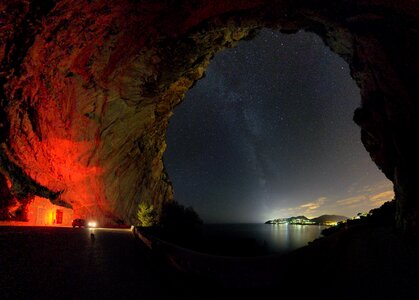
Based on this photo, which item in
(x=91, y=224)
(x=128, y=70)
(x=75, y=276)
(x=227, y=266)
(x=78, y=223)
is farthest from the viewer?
(x=91, y=224)

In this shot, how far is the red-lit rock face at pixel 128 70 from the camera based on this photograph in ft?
32.6

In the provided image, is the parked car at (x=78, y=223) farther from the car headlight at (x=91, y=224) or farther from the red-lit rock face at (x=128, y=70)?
the red-lit rock face at (x=128, y=70)

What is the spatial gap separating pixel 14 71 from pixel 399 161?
16136mm

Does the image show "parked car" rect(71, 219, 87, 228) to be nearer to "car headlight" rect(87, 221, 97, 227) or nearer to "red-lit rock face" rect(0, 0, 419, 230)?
"car headlight" rect(87, 221, 97, 227)

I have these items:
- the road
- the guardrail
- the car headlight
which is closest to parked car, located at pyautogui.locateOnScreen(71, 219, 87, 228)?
the car headlight

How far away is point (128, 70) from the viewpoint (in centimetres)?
1767

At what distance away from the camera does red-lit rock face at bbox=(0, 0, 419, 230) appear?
9.92m

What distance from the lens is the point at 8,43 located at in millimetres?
12289

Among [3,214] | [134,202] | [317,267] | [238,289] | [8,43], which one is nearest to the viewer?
[317,267]

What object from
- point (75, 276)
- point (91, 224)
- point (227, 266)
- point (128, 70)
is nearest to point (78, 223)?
point (91, 224)

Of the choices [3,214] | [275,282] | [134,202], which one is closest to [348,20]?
[275,282]

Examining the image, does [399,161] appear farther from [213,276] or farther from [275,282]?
[213,276]

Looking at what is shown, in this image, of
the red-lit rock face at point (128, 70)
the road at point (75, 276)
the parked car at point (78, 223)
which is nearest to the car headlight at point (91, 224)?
the parked car at point (78, 223)

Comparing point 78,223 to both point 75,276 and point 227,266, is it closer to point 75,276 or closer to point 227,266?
point 227,266
